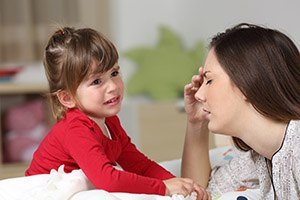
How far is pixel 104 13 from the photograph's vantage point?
12.6 ft

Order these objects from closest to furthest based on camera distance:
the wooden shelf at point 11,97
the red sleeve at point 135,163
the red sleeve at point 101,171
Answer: the red sleeve at point 101,171 → the red sleeve at point 135,163 → the wooden shelf at point 11,97

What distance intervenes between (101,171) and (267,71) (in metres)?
0.38

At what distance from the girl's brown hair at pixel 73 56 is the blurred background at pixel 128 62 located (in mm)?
2080

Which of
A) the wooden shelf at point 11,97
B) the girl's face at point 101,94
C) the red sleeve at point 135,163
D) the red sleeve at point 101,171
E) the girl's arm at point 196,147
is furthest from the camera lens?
the wooden shelf at point 11,97

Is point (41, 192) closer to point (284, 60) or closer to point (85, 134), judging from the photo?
point (85, 134)

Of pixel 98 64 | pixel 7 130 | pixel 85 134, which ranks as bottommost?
pixel 7 130

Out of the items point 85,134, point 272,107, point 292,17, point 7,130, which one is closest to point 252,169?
point 272,107

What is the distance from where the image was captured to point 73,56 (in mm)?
1306

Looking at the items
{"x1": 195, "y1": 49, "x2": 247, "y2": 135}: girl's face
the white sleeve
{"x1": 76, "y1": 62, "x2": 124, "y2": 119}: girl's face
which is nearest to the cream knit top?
the white sleeve

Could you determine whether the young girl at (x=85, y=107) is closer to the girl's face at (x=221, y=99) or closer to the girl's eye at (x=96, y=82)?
the girl's eye at (x=96, y=82)

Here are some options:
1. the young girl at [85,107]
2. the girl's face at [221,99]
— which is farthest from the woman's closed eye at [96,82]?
the girl's face at [221,99]

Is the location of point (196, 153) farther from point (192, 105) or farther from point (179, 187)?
point (179, 187)

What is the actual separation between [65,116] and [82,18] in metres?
2.49

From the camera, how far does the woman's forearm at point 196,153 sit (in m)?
1.61
